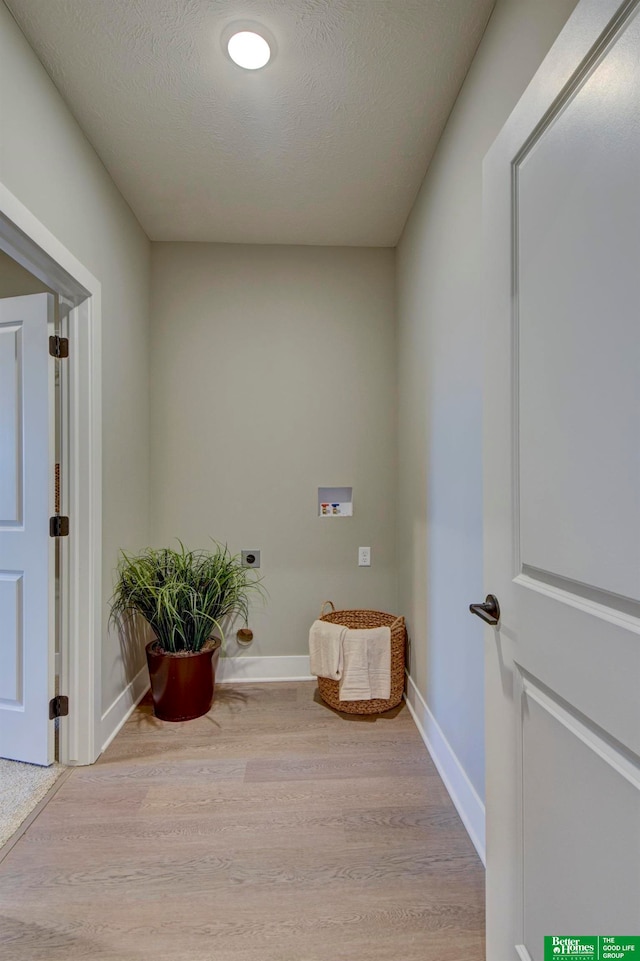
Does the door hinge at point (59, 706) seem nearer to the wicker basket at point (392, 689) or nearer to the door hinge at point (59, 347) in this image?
the wicker basket at point (392, 689)

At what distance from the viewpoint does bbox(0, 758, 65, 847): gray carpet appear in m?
1.57

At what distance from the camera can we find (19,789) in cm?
173

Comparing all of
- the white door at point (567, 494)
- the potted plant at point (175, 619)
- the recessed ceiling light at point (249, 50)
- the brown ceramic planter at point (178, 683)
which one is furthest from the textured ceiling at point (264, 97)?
the brown ceramic planter at point (178, 683)

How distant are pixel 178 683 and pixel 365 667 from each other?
895 millimetres

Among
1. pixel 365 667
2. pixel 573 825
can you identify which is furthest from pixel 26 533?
pixel 573 825

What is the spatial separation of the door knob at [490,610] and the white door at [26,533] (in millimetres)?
1653

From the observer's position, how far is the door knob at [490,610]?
104 centimetres

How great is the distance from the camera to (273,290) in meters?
2.69

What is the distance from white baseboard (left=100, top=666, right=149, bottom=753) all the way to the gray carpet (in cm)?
19

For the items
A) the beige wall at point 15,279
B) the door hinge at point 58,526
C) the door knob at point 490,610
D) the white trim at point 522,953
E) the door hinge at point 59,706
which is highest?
the beige wall at point 15,279

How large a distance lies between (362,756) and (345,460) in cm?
151

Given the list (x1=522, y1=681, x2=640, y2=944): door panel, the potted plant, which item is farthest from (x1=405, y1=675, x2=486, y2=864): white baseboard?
the potted plant

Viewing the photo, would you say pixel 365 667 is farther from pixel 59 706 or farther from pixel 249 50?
pixel 249 50

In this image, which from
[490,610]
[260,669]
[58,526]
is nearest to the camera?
[490,610]
